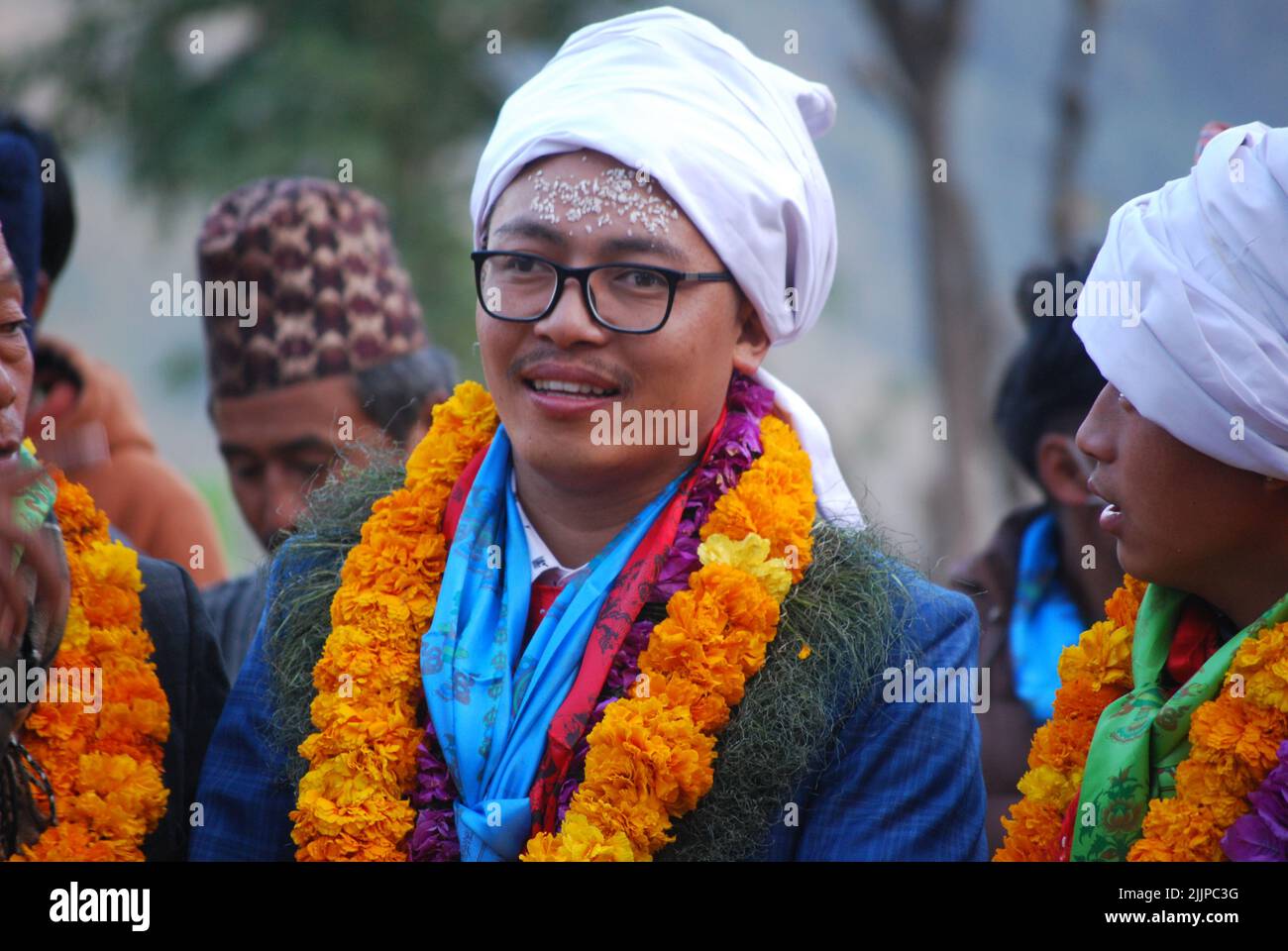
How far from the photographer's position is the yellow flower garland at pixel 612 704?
2.62 meters

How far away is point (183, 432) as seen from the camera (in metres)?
11.1

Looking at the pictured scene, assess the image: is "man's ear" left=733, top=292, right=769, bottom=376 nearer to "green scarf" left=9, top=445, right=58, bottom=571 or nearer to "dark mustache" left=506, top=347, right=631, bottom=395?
"dark mustache" left=506, top=347, right=631, bottom=395

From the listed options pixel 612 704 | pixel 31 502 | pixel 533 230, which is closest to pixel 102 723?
pixel 31 502

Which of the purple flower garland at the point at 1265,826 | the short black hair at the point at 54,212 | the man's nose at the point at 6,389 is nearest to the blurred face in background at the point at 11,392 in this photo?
the man's nose at the point at 6,389

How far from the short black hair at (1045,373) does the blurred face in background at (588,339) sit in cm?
159

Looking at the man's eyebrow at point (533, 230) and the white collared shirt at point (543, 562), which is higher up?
the man's eyebrow at point (533, 230)

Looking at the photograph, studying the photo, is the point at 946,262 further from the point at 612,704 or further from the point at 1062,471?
the point at 612,704

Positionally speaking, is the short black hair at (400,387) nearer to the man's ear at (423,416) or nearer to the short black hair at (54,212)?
the man's ear at (423,416)

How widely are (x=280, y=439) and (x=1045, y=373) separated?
6.62ft

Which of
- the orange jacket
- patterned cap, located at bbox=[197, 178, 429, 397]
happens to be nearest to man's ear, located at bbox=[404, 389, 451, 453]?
patterned cap, located at bbox=[197, 178, 429, 397]

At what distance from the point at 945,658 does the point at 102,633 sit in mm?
1532
